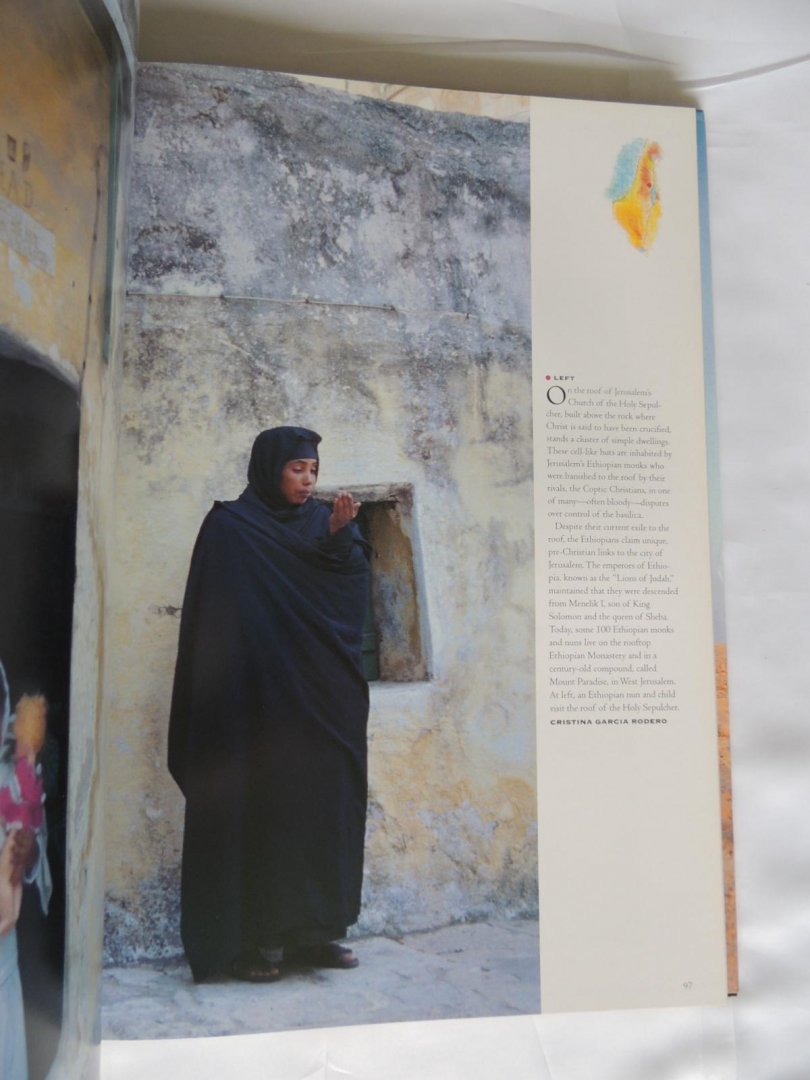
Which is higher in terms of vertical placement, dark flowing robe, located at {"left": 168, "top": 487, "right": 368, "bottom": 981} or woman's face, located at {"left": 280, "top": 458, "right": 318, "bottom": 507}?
woman's face, located at {"left": 280, "top": 458, "right": 318, "bottom": 507}

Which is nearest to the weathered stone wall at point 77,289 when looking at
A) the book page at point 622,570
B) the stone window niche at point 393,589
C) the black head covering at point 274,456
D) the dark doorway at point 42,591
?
the dark doorway at point 42,591

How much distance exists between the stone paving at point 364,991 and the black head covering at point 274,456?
22.3 inches

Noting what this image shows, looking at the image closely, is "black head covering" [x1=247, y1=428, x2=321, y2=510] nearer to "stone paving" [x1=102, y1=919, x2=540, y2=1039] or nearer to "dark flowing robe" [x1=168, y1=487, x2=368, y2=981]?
"dark flowing robe" [x1=168, y1=487, x2=368, y2=981]

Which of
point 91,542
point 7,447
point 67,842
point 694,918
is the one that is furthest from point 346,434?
point 694,918

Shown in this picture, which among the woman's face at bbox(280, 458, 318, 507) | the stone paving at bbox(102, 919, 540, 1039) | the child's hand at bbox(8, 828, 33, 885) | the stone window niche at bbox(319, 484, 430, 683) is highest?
the woman's face at bbox(280, 458, 318, 507)

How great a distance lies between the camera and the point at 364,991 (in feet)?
3.60

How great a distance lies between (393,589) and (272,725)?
9.0 inches

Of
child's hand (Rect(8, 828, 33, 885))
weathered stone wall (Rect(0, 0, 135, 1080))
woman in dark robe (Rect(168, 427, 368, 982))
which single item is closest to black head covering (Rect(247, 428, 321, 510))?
woman in dark robe (Rect(168, 427, 368, 982))

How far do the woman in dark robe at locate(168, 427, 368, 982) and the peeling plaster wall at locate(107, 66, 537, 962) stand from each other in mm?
27

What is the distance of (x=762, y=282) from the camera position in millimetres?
1228

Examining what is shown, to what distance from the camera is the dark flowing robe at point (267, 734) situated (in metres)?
1.08

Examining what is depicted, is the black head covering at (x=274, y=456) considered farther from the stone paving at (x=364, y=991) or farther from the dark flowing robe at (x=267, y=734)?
the stone paving at (x=364, y=991)

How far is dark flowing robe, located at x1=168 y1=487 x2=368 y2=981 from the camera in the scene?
1080 mm

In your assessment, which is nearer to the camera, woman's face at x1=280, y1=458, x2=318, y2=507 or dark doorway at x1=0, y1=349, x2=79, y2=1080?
dark doorway at x1=0, y1=349, x2=79, y2=1080
